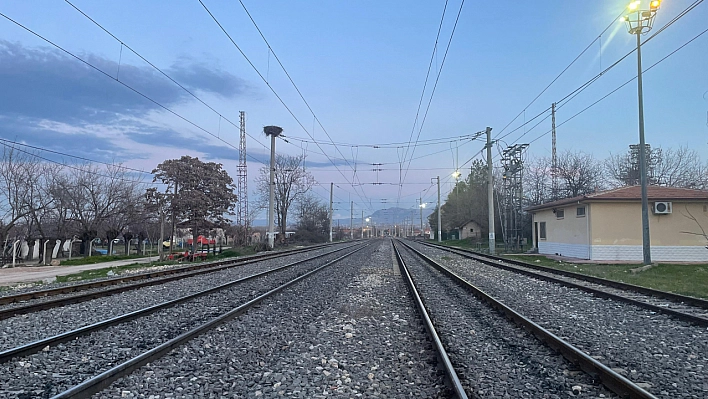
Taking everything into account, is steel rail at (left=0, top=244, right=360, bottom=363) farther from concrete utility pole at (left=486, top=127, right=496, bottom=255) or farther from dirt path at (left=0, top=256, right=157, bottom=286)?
concrete utility pole at (left=486, top=127, right=496, bottom=255)

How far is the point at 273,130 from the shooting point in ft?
138

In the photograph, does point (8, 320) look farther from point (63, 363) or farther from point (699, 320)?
point (699, 320)

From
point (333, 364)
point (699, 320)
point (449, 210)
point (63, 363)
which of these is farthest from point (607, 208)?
point (449, 210)

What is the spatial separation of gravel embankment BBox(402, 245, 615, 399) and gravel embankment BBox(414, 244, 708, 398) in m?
0.59

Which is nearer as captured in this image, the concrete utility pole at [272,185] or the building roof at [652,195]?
the building roof at [652,195]

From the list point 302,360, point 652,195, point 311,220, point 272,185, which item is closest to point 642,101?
point 652,195

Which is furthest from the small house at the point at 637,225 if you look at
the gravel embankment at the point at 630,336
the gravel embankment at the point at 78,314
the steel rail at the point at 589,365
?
the gravel embankment at the point at 78,314

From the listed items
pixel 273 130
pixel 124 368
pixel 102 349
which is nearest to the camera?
pixel 124 368

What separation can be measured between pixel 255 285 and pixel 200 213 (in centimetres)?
2309

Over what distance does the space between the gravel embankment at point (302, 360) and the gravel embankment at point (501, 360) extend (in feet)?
1.43

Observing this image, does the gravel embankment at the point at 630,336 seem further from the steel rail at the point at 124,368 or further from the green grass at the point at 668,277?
the steel rail at the point at 124,368

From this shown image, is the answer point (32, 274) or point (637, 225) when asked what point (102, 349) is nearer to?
point (32, 274)

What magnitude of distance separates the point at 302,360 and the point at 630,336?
17.2 ft

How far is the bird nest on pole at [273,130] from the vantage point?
42062 mm
